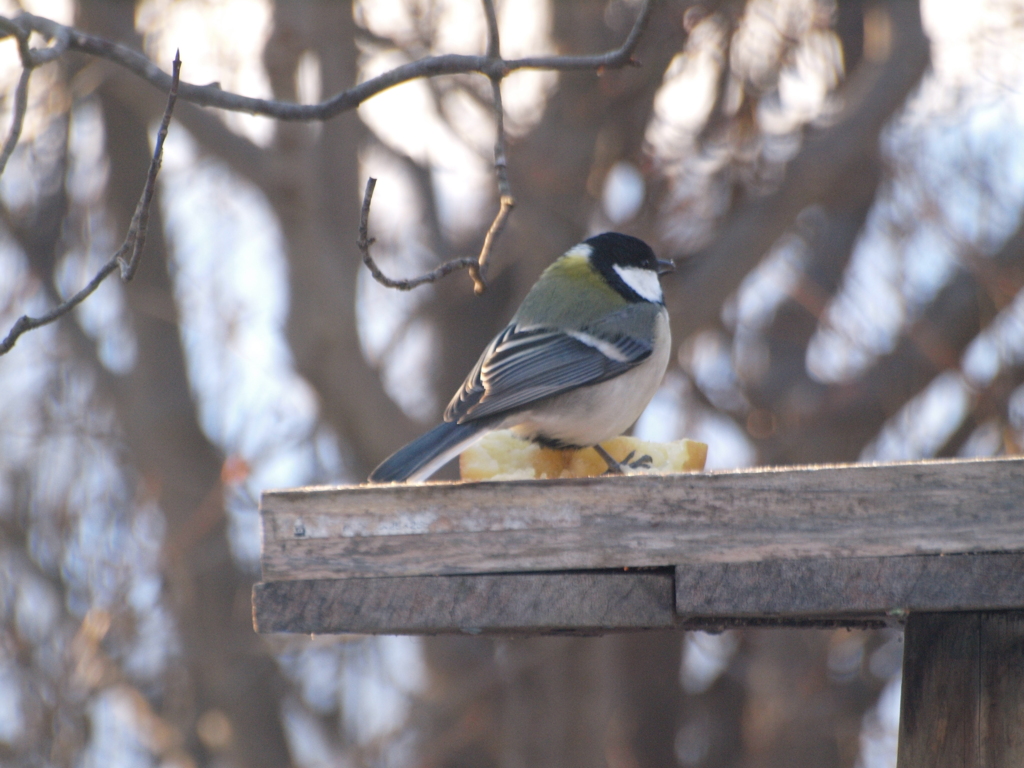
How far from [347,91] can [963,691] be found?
1521mm

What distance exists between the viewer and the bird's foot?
251cm

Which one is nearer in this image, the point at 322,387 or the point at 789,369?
the point at 322,387

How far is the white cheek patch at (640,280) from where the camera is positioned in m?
3.27

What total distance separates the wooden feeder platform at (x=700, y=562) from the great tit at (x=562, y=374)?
29cm

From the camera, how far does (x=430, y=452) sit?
7.27 ft

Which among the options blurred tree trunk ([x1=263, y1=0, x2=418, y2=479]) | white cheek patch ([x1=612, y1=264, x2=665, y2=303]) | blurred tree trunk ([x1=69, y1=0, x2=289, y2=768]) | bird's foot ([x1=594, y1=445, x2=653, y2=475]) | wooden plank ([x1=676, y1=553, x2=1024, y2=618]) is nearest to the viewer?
wooden plank ([x1=676, y1=553, x2=1024, y2=618])

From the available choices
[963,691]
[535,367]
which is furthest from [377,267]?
[963,691]

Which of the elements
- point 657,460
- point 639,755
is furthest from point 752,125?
point 639,755

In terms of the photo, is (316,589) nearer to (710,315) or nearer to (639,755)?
(710,315)

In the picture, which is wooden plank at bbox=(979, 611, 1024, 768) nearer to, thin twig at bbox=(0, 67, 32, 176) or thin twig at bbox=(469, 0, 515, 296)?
thin twig at bbox=(469, 0, 515, 296)

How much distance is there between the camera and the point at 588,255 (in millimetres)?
3340

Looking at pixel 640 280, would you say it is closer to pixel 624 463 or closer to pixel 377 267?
pixel 624 463

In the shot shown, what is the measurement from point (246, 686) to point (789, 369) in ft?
11.6

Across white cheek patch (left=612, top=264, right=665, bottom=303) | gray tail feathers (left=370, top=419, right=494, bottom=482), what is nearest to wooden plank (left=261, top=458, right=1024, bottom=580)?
gray tail feathers (left=370, top=419, right=494, bottom=482)
